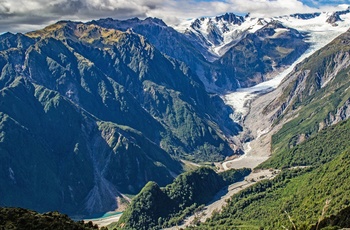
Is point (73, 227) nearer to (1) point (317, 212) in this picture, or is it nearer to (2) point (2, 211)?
(2) point (2, 211)

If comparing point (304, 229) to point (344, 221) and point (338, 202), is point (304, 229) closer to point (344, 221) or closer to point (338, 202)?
point (344, 221)

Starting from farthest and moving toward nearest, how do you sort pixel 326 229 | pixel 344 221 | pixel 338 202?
pixel 338 202
pixel 344 221
pixel 326 229

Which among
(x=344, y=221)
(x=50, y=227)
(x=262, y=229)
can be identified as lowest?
(x=262, y=229)

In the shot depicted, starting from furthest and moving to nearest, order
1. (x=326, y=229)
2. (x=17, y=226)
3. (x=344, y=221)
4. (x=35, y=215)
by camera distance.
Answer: (x=35, y=215), (x=17, y=226), (x=344, y=221), (x=326, y=229)

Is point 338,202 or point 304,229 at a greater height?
point 304,229

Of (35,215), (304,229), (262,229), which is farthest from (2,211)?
(262,229)

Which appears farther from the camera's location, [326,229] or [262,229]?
[262,229]

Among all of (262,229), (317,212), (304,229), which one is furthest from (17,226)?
(317,212)

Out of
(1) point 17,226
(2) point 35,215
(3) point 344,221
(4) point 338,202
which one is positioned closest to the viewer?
(3) point 344,221

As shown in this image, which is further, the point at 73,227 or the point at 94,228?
the point at 94,228
